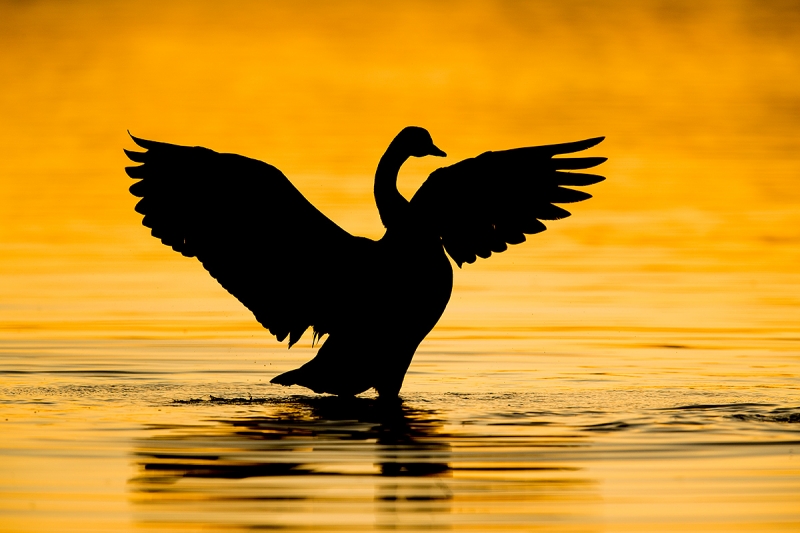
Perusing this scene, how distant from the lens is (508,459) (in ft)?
34.3

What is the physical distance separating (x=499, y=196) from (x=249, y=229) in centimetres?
202

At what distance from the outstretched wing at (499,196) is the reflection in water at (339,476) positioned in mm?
1941

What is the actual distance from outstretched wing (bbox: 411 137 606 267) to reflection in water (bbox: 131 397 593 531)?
1941mm

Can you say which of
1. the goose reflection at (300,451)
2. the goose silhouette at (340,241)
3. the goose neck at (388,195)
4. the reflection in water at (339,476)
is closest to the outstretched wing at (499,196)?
the goose silhouette at (340,241)

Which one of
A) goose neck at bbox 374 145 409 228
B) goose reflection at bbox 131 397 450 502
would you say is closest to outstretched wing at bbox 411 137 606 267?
goose neck at bbox 374 145 409 228

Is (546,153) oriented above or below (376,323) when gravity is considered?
above

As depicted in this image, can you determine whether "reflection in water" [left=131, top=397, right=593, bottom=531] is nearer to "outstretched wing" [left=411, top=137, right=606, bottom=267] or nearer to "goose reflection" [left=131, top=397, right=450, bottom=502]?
"goose reflection" [left=131, top=397, right=450, bottom=502]

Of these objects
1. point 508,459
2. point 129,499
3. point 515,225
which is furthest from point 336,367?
point 129,499

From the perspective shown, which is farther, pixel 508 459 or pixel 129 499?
pixel 508 459

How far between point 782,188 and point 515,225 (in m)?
16.4

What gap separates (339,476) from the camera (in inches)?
392

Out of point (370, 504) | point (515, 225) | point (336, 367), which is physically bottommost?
point (370, 504)

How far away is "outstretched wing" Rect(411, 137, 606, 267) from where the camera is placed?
1344cm

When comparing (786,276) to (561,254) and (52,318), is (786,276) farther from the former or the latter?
(52,318)
